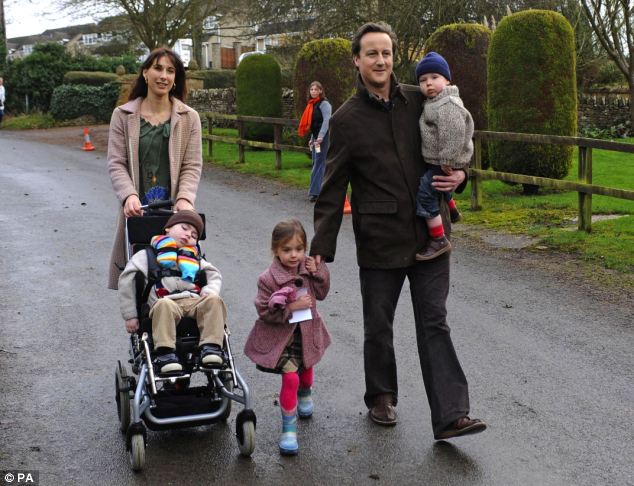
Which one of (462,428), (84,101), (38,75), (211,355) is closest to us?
(211,355)

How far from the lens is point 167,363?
15.8 ft

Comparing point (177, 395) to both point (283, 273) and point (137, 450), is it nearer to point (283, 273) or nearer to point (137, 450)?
point (137, 450)

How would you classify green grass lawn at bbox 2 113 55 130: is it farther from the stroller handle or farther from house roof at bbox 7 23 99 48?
house roof at bbox 7 23 99 48

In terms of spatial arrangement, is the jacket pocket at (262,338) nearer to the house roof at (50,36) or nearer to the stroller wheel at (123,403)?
the stroller wheel at (123,403)

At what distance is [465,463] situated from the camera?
483 centimetres

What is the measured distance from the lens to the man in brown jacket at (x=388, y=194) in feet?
16.8

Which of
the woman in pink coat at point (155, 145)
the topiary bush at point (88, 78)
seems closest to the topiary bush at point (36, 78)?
the topiary bush at point (88, 78)

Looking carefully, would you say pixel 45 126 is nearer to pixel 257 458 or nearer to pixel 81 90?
pixel 81 90

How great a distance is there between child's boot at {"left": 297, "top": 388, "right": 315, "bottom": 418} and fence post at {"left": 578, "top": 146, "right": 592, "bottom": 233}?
21.4 ft

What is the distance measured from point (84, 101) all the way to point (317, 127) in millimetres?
25091

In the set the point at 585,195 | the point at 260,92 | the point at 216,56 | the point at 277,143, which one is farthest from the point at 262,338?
the point at 216,56

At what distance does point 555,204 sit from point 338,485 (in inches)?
376

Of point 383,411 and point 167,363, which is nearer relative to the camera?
point 167,363

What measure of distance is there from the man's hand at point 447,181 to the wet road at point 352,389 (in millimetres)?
1366
